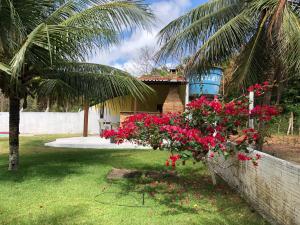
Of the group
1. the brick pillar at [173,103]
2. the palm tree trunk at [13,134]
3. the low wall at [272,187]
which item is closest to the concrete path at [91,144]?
the brick pillar at [173,103]

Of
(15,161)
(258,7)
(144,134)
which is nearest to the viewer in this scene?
(144,134)

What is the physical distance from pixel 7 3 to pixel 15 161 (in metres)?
3.91

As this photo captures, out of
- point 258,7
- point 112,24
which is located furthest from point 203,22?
point 112,24

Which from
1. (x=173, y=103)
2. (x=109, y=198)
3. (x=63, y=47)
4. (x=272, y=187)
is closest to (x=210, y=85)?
(x=173, y=103)

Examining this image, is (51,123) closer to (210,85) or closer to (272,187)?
(210,85)

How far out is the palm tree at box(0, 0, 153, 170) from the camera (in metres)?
8.47

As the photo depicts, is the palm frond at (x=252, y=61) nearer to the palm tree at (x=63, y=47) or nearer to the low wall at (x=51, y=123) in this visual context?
the palm tree at (x=63, y=47)

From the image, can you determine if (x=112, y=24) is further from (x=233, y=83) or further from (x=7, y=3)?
(x=233, y=83)

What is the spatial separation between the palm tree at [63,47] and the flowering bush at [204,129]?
9.59 ft

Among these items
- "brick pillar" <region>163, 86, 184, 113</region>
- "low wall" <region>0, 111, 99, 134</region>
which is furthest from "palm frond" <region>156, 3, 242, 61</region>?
"low wall" <region>0, 111, 99, 134</region>

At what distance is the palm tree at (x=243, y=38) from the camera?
27.8ft

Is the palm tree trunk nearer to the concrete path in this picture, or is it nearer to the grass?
the grass

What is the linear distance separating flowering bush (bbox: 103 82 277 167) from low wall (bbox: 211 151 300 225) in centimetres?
36

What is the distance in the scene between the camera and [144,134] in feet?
23.4
